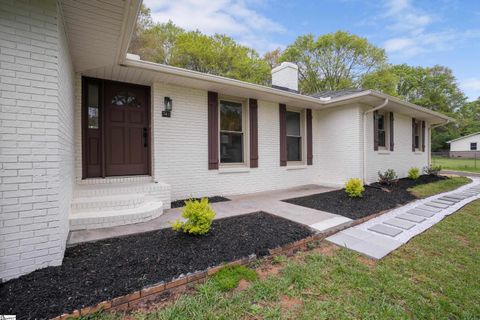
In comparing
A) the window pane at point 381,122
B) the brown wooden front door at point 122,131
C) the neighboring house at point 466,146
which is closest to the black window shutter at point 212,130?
the brown wooden front door at point 122,131

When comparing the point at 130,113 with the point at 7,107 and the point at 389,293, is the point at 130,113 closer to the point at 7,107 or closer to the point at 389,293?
the point at 7,107

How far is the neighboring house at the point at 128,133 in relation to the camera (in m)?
2.11

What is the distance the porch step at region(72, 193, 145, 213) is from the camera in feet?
11.3

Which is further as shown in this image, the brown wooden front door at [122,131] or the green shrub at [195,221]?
the brown wooden front door at [122,131]

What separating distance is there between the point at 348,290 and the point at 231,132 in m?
4.65

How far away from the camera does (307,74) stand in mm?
20484

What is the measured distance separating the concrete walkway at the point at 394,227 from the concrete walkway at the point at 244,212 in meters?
0.32

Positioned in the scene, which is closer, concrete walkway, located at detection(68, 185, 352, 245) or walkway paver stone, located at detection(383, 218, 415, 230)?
concrete walkway, located at detection(68, 185, 352, 245)

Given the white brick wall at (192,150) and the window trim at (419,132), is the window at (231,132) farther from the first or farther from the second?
the window trim at (419,132)

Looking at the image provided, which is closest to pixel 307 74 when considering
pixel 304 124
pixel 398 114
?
pixel 398 114

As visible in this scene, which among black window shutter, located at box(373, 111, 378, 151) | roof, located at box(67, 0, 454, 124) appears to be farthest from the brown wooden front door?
black window shutter, located at box(373, 111, 378, 151)

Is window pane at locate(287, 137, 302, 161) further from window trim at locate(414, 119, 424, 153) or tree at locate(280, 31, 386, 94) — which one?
tree at locate(280, 31, 386, 94)

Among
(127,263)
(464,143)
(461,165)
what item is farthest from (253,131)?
(464,143)

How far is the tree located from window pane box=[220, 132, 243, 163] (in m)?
16.9
